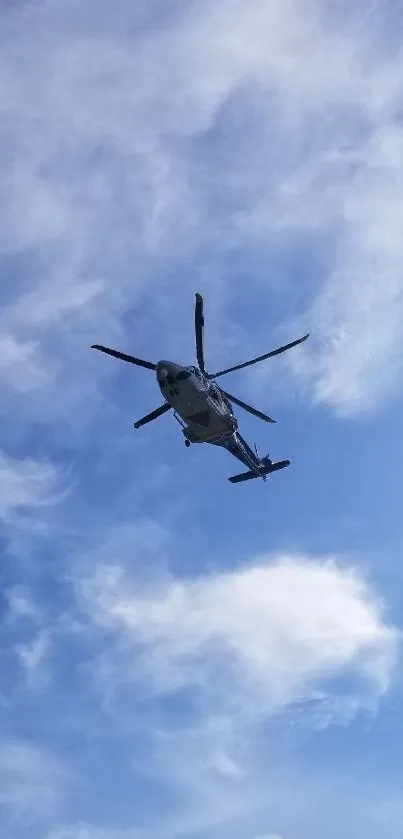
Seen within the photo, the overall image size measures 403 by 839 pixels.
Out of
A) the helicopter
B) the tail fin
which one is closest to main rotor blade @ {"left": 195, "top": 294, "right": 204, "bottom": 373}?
the helicopter

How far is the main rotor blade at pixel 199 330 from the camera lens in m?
86.7

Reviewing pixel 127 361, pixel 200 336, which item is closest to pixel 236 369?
pixel 200 336

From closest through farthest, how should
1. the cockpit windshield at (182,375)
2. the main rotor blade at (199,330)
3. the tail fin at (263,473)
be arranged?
the cockpit windshield at (182,375) < the main rotor blade at (199,330) < the tail fin at (263,473)

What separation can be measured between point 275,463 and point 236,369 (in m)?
15.2

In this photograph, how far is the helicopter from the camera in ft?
277

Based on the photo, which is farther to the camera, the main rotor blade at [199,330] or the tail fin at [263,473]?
the tail fin at [263,473]

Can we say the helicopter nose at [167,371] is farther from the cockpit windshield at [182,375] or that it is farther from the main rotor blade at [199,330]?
the main rotor blade at [199,330]

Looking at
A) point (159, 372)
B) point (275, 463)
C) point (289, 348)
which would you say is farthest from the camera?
point (275, 463)

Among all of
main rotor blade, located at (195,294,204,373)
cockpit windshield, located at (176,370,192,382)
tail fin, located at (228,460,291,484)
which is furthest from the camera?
tail fin, located at (228,460,291,484)

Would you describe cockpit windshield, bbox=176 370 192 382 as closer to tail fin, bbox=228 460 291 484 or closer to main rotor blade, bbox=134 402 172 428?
main rotor blade, bbox=134 402 172 428

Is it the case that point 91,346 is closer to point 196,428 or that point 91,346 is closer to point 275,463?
point 196,428

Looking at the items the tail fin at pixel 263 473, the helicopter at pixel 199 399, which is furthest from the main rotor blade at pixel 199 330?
the tail fin at pixel 263 473

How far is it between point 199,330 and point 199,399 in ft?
23.2

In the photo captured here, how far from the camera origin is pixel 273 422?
9181 centimetres
